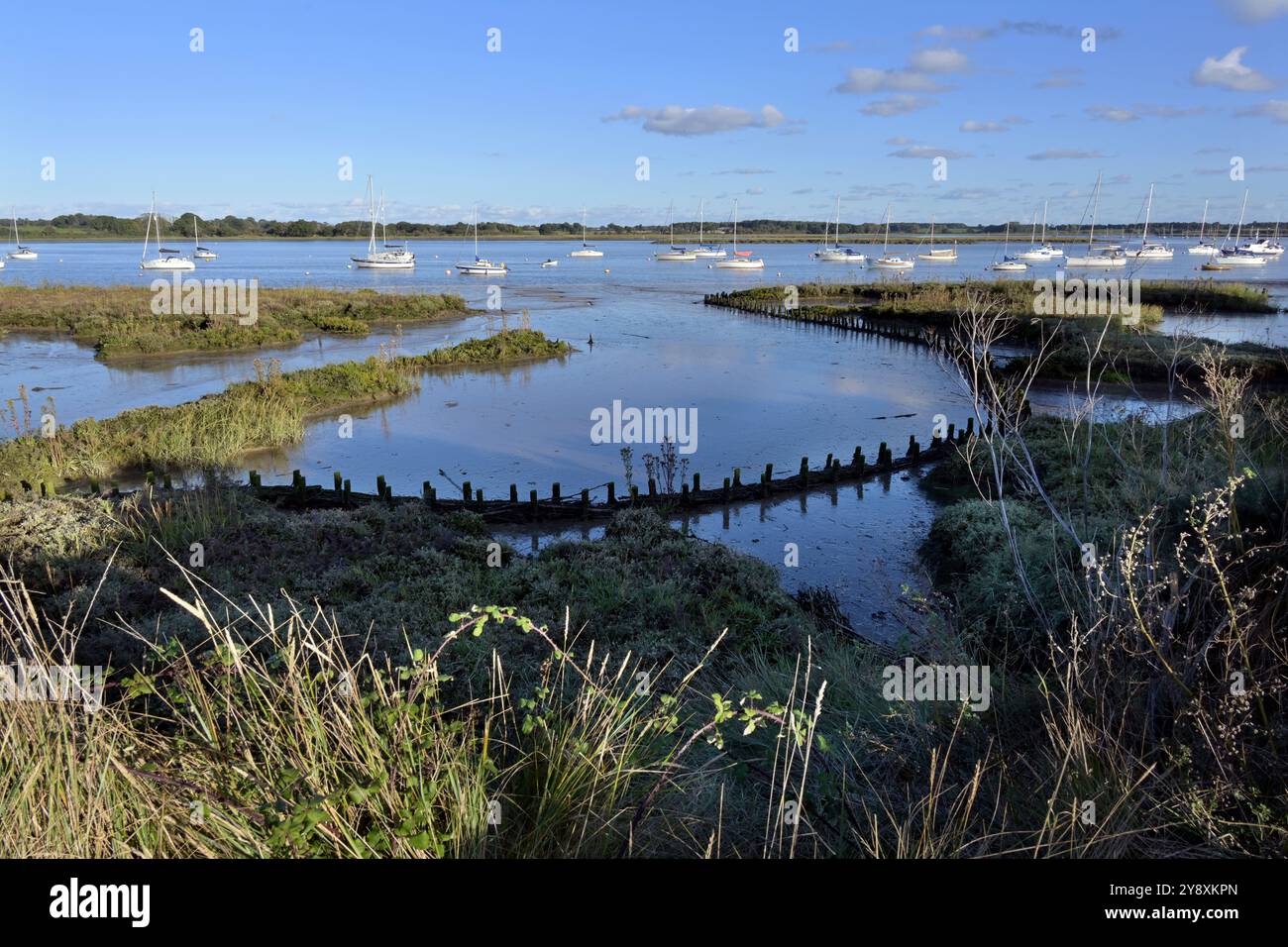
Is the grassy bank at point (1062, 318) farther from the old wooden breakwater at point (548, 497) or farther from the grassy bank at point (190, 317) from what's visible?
the grassy bank at point (190, 317)

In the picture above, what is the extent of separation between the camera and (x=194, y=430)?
54.4ft

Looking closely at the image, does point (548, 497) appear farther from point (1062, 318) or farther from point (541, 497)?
point (1062, 318)

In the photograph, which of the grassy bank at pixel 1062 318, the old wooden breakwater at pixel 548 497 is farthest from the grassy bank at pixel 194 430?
the grassy bank at pixel 1062 318

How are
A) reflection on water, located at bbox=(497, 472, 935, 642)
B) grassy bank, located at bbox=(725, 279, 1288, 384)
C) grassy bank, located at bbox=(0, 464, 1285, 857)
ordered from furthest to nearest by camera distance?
grassy bank, located at bbox=(725, 279, 1288, 384), reflection on water, located at bbox=(497, 472, 935, 642), grassy bank, located at bbox=(0, 464, 1285, 857)

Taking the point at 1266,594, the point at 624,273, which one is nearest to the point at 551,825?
the point at 1266,594

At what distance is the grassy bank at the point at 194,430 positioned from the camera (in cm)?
1475

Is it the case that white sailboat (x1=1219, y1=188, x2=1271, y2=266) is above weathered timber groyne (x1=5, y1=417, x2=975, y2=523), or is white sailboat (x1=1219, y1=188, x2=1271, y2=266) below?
above

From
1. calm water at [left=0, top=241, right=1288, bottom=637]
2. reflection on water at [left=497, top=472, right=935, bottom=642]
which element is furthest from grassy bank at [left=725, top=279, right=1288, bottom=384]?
reflection on water at [left=497, top=472, right=935, bottom=642]

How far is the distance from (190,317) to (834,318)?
29321mm

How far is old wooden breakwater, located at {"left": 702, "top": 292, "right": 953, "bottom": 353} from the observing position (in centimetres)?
3506

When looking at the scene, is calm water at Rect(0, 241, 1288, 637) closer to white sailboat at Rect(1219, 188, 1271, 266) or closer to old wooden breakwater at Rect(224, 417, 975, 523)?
old wooden breakwater at Rect(224, 417, 975, 523)

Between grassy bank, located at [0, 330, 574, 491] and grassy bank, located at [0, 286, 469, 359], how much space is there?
1232cm

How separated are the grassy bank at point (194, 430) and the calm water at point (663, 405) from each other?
0.72 metres
